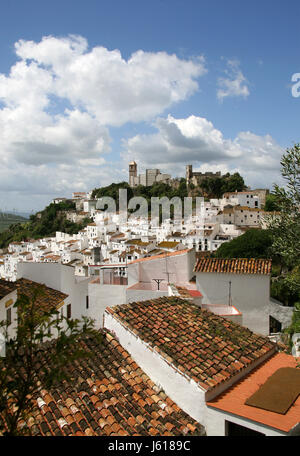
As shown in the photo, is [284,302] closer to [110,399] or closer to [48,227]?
[110,399]

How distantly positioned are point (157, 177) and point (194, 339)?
362ft

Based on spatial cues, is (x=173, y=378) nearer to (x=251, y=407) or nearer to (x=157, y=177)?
(x=251, y=407)

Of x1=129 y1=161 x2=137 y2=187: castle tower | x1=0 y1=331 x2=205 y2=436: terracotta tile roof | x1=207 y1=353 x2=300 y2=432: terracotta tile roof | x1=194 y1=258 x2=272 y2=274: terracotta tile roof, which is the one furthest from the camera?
x1=129 y1=161 x2=137 y2=187: castle tower

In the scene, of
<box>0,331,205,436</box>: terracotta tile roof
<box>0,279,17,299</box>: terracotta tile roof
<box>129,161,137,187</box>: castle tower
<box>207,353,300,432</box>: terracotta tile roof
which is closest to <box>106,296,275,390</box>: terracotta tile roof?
<box>207,353,300,432</box>: terracotta tile roof

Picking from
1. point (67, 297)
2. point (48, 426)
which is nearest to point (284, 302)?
point (67, 297)

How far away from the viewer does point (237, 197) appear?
7762 cm

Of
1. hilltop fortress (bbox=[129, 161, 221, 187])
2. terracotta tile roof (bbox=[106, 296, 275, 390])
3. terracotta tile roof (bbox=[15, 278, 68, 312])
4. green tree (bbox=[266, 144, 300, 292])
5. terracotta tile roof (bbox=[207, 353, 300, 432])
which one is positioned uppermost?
hilltop fortress (bbox=[129, 161, 221, 187])

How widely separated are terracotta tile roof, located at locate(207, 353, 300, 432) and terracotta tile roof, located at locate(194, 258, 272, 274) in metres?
4.92

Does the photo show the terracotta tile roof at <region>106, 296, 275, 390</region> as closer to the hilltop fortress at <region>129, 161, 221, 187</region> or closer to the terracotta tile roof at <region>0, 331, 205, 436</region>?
the terracotta tile roof at <region>0, 331, 205, 436</region>

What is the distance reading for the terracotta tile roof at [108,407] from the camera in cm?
472

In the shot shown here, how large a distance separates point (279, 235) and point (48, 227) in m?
103

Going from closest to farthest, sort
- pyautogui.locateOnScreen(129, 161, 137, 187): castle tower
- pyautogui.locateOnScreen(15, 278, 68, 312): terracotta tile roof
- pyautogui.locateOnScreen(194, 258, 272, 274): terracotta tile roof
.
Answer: pyautogui.locateOnScreen(194, 258, 272, 274): terracotta tile roof, pyautogui.locateOnScreen(15, 278, 68, 312): terracotta tile roof, pyautogui.locateOnScreen(129, 161, 137, 187): castle tower

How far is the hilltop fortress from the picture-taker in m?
98.1
